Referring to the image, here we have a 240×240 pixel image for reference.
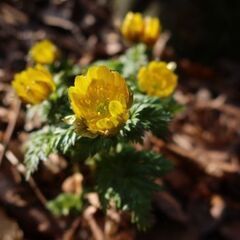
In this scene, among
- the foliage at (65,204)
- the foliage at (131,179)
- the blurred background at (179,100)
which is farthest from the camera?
the blurred background at (179,100)

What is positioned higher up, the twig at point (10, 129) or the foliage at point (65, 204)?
the twig at point (10, 129)

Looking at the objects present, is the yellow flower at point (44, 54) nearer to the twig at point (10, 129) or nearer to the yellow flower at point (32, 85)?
the yellow flower at point (32, 85)

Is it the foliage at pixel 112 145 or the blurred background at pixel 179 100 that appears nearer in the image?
the foliage at pixel 112 145

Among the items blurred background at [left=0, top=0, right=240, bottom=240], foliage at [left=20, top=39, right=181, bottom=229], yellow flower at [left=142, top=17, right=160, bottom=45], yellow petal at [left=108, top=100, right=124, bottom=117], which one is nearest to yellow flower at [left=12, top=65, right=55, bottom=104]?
foliage at [left=20, top=39, right=181, bottom=229]

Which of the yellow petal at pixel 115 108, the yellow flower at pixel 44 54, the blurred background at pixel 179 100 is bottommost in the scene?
the blurred background at pixel 179 100

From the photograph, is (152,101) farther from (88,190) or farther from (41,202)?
(41,202)

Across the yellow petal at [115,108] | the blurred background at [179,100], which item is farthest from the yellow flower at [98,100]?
the blurred background at [179,100]

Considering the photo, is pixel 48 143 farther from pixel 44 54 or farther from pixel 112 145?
pixel 44 54

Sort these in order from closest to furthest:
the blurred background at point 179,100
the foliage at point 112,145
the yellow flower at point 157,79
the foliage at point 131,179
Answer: the foliage at point 112,145 → the foliage at point 131,179 → the yellow flower at point 157,79 → the blurred background at point 179,100
